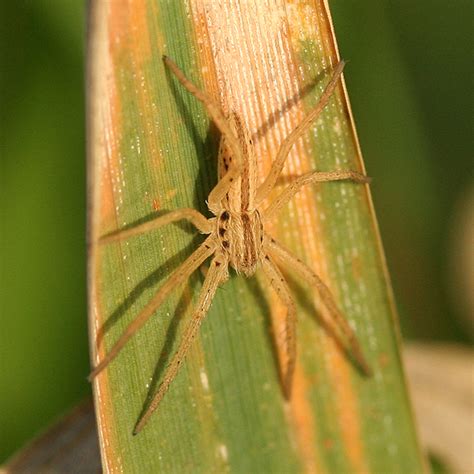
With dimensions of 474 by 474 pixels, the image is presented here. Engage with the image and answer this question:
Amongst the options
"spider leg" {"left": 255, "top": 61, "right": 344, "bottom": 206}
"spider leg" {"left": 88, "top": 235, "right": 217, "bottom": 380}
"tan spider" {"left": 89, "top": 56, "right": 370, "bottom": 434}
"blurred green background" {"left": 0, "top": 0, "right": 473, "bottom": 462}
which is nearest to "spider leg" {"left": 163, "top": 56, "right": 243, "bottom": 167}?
"tan spider" {"left": 89, "top": 56, "right": 370, "bottom": 434}

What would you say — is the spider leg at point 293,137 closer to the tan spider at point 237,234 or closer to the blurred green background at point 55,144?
the tan spider at point 237,234

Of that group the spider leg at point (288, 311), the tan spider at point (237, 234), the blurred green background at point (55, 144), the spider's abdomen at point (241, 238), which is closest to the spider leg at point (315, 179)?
the tan spider at point (237, 234)

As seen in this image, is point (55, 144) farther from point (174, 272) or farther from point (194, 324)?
point (194, 324)

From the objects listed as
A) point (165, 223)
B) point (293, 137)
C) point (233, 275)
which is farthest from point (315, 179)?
point (165, 223)

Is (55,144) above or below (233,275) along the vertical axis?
above

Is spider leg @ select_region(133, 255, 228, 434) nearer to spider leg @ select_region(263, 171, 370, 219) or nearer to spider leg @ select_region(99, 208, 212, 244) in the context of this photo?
spider leg @ select_region(99, 208, 212, 244)

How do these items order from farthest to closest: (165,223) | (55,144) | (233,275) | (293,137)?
(55,144)
(233,275)
(293,137)
(165,223)

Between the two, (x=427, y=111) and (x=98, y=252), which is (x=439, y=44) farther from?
(x=98, y=252)
